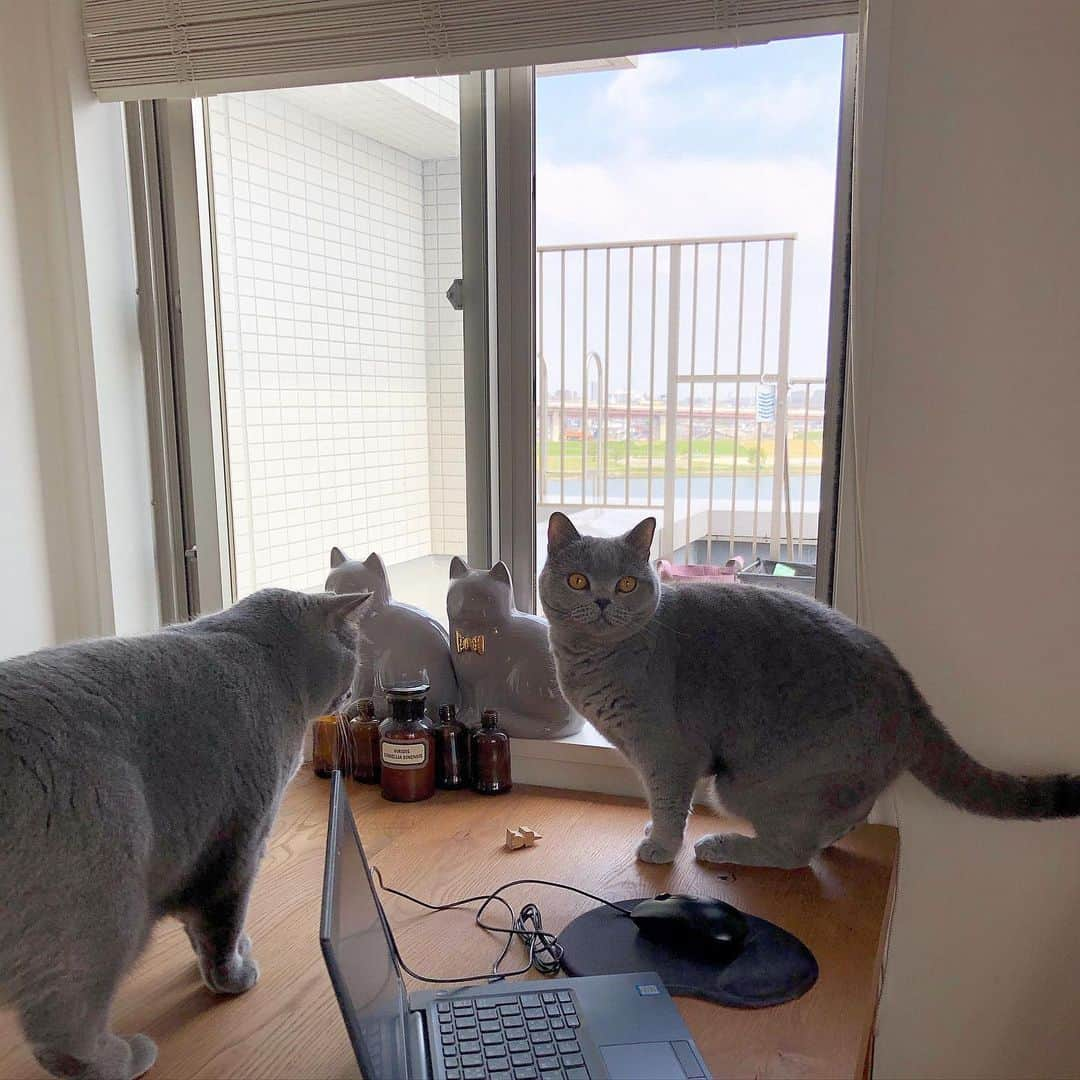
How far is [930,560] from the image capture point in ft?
3.91

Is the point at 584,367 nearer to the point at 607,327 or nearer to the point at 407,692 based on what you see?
the point at 607,327

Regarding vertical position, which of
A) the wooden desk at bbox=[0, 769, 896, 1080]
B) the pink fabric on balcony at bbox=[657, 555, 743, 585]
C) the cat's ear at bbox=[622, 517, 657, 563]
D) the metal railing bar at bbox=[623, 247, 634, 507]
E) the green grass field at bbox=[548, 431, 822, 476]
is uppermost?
the metal railing bar at bbox=[623, 247, 634, 507]

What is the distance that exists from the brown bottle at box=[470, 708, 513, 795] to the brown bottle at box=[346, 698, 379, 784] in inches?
6.4

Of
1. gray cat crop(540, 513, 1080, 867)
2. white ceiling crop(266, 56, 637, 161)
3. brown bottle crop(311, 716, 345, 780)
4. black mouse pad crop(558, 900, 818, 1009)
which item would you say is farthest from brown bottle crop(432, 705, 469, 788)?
white ceiling crop(266, 56, 637, 161)

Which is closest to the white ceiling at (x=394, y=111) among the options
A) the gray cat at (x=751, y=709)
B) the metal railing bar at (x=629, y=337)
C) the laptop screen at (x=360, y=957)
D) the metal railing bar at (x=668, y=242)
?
the metal railing bar at (x=668, y=242)

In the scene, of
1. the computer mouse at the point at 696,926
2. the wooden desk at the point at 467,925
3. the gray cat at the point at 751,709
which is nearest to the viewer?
the wooden desk at the point at 467,925

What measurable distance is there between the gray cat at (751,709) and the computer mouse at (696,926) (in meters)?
0.18

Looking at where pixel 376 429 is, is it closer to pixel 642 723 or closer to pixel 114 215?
pixel 114 215

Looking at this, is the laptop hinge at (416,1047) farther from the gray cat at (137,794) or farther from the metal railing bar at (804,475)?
the metal railing bar at (804,475)

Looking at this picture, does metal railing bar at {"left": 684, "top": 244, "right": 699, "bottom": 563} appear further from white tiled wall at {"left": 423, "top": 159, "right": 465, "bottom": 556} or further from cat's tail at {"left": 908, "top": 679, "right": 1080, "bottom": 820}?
cat's tail at {"left": 908, "top": 679, "right": 1080, "bottom": 820}

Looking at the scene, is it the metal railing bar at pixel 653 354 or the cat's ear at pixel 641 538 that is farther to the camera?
the metal railing bar at pixel 653 354

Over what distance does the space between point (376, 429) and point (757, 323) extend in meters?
0.73

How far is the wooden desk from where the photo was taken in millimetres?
807

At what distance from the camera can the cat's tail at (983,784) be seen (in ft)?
3.61
